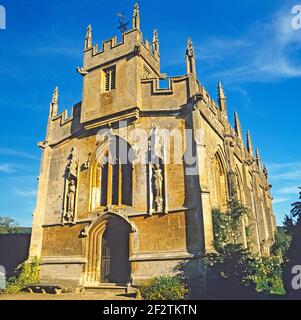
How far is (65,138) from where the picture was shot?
1959 cm

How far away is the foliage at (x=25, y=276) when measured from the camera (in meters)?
16.0

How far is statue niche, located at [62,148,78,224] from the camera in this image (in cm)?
1734

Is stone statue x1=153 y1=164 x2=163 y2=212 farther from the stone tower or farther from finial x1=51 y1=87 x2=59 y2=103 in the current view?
finial x1=51 y1=87 x2=59 y2=103

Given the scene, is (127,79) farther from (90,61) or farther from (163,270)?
(163,270)

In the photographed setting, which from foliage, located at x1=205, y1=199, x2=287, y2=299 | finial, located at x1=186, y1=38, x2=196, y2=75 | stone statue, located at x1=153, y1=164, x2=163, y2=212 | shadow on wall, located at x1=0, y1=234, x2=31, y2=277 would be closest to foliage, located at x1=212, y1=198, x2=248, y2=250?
foliage, located at x1=205, y1=199, x2=287, y2=299

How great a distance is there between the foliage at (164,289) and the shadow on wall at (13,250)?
10722 mm

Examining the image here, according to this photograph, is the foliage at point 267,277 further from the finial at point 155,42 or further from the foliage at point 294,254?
the finial at point 155,42

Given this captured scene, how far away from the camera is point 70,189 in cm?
1780

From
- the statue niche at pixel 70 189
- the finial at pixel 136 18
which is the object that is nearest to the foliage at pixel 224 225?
the statue niche at pixel 70 189

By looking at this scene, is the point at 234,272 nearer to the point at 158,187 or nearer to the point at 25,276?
the point at 158,187

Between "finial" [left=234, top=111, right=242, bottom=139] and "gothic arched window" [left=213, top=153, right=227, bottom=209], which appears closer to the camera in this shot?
"gothic arched window" [left=213, top=153, right=227, bottom=209]

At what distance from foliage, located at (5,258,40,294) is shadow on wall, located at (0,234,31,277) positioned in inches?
110

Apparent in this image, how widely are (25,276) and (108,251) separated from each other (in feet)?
16.0

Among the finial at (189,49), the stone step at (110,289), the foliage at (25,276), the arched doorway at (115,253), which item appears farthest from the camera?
the finial at (189,49)
